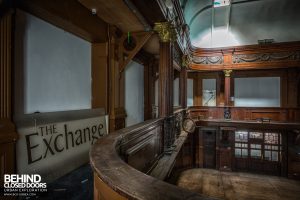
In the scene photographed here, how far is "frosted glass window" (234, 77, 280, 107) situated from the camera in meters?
8.35

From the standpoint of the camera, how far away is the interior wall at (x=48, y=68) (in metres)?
2.06

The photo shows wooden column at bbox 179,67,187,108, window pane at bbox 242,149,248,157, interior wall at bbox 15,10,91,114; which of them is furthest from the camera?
window pane at bbox 242,149,248,157

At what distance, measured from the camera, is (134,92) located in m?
5.27

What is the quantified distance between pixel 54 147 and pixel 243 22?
8911mm

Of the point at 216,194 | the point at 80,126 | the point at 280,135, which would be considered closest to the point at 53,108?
the point at 80,126

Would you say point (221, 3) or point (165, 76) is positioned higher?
point (221, 3)

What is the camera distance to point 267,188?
6.29 metres

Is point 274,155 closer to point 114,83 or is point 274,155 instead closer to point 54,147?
point 114,83

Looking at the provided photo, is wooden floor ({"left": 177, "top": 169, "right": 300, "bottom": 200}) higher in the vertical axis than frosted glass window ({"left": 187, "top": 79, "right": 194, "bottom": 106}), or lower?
lower

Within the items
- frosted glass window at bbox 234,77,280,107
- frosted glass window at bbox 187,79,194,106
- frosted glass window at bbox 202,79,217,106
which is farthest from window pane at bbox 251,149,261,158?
frosted glass window at bbox 187,79,194,106

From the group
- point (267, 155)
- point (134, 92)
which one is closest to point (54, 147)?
point (134, 92)

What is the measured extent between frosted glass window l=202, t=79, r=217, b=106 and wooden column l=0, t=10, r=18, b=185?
8.56m

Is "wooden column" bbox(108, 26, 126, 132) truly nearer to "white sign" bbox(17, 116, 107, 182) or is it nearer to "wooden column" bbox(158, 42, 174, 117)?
"white sign" bbox(17, 116, 107, 182)

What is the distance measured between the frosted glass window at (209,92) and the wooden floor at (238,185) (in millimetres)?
3250
